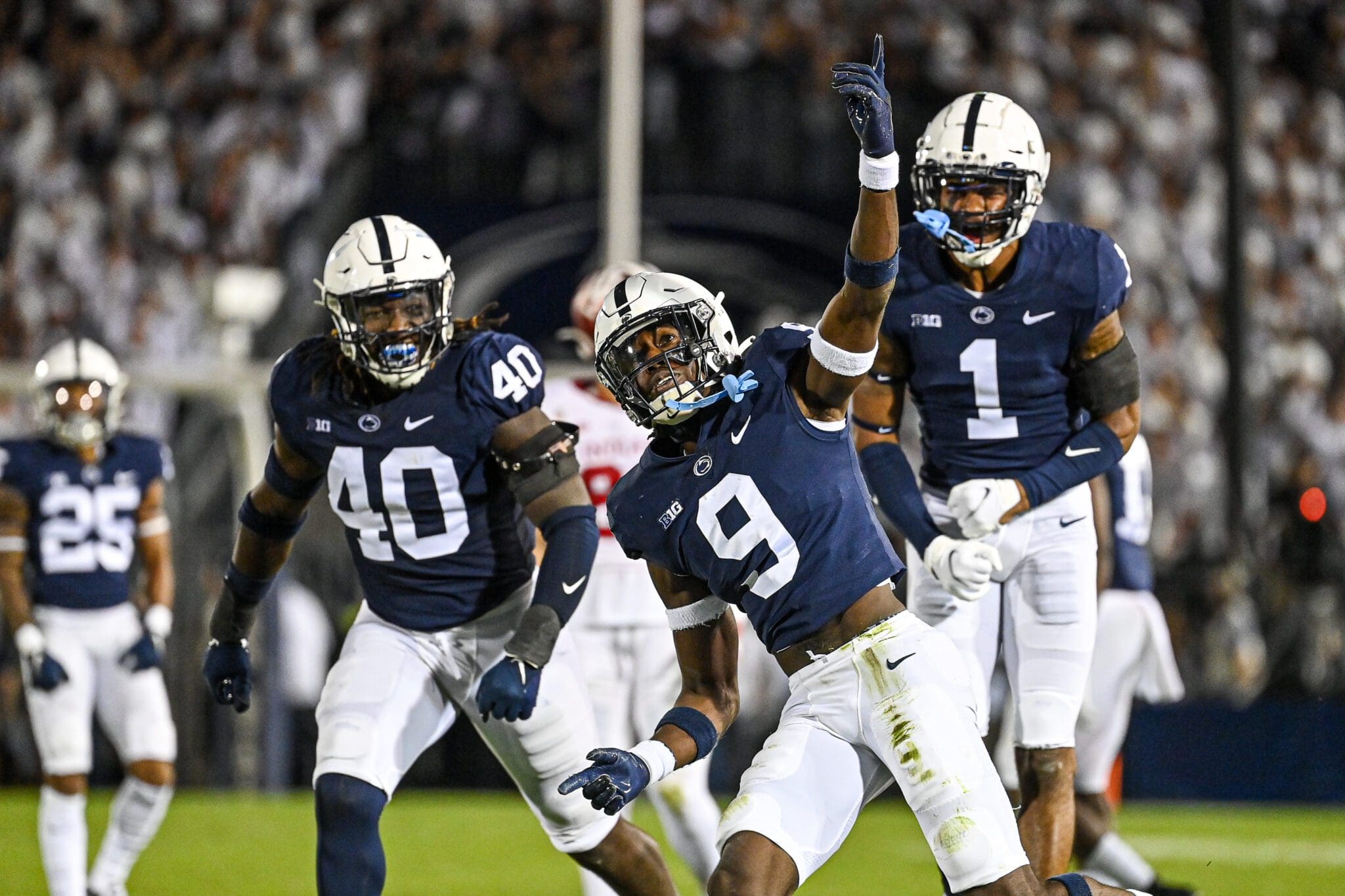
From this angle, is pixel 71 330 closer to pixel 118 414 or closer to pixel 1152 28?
pixel 118 414

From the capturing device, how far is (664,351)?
332cm

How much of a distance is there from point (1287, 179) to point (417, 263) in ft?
32.3

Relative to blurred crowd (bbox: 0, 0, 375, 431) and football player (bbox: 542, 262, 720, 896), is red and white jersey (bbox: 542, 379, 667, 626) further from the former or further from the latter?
blurred crowd (bbox: 0, 0, 375, 431)

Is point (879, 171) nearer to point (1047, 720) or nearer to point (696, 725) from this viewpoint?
point (696, 725)

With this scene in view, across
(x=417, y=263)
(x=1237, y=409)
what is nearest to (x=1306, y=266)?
(x=1237, y=409)

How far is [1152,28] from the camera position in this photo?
12797 millimetres

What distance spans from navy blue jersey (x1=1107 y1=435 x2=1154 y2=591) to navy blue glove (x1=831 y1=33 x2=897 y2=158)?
2312 mm

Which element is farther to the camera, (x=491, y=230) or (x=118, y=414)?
(x=491, y=230)

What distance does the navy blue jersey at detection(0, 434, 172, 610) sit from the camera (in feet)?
19.2

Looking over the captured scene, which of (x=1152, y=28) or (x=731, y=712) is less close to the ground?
(x=1152, y=28)

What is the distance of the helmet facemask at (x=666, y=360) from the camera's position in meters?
3.31

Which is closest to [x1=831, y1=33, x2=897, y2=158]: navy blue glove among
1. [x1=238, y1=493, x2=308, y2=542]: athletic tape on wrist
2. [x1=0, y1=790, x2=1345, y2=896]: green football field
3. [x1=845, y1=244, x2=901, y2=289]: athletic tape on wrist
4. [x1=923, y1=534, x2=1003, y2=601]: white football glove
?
[x1=845, y1=244, x2=901, y2=289]: athletic tape on wrist

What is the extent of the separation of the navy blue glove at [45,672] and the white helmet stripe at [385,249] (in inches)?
93.7

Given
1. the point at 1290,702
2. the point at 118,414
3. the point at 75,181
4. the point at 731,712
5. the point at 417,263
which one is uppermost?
the point at 75,181
